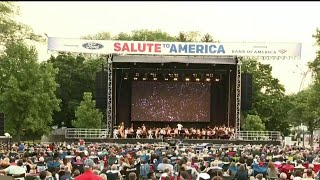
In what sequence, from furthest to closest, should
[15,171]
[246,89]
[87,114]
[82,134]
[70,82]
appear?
[70,82] → [87,114] → [82,134] → [246,89] → [15,171]

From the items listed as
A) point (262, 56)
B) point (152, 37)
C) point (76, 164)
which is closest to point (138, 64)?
point (262, 56)

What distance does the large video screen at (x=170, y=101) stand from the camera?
37.6m

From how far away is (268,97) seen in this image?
62.8 metres

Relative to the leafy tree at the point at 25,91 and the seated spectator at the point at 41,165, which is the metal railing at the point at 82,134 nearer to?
the leafy tree at the point at 25,91

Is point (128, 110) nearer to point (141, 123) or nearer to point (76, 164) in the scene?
point (141, 123)

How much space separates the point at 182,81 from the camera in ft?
123

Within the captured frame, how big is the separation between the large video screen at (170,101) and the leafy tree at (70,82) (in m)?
20.3

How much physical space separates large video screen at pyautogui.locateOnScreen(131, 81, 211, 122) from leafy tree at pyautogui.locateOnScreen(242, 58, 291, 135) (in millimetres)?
24723

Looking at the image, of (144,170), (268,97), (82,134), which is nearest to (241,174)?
(144,170)

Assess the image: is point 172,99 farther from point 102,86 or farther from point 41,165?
point 41,165

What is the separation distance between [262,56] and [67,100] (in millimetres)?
28550

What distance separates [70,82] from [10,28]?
56.0ft

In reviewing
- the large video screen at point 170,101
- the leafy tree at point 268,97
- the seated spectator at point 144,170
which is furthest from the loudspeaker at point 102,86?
the leafy tree at point 268,97

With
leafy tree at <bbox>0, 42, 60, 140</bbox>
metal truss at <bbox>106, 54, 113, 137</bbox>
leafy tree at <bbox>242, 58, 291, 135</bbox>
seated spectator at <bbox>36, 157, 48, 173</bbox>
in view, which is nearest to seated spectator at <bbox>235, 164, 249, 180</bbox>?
seated spectator at <bbox>36, 157, 48, 173</bbox>
